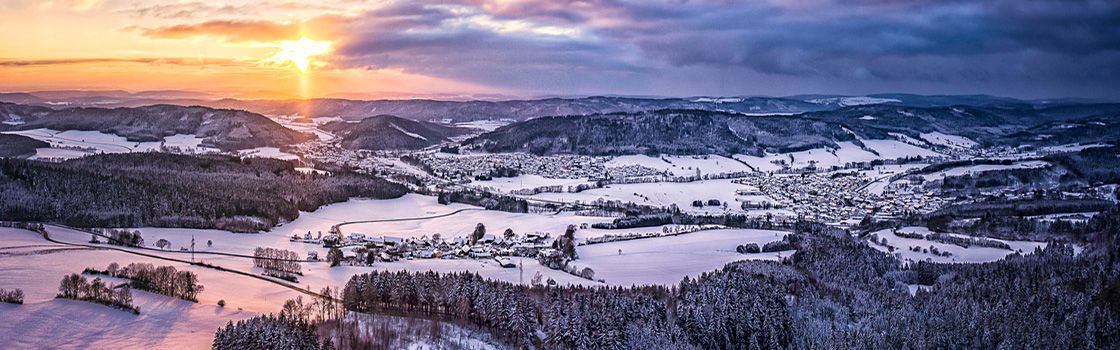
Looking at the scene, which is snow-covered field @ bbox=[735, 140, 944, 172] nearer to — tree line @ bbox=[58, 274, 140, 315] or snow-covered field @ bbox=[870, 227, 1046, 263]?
snow-covered field @ bbox=[870, 227, 1046, 263]

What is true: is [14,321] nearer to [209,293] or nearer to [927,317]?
[209,293]

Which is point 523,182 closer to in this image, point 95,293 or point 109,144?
point 95,293

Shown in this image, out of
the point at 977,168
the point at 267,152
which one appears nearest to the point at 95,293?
the point at 267,152

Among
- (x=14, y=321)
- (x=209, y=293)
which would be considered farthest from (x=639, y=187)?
(x=14, y=321)

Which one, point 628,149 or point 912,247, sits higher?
point 628,149

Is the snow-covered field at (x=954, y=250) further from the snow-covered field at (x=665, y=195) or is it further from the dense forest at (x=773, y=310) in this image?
the snow-covered field at (x=665, y=195)
